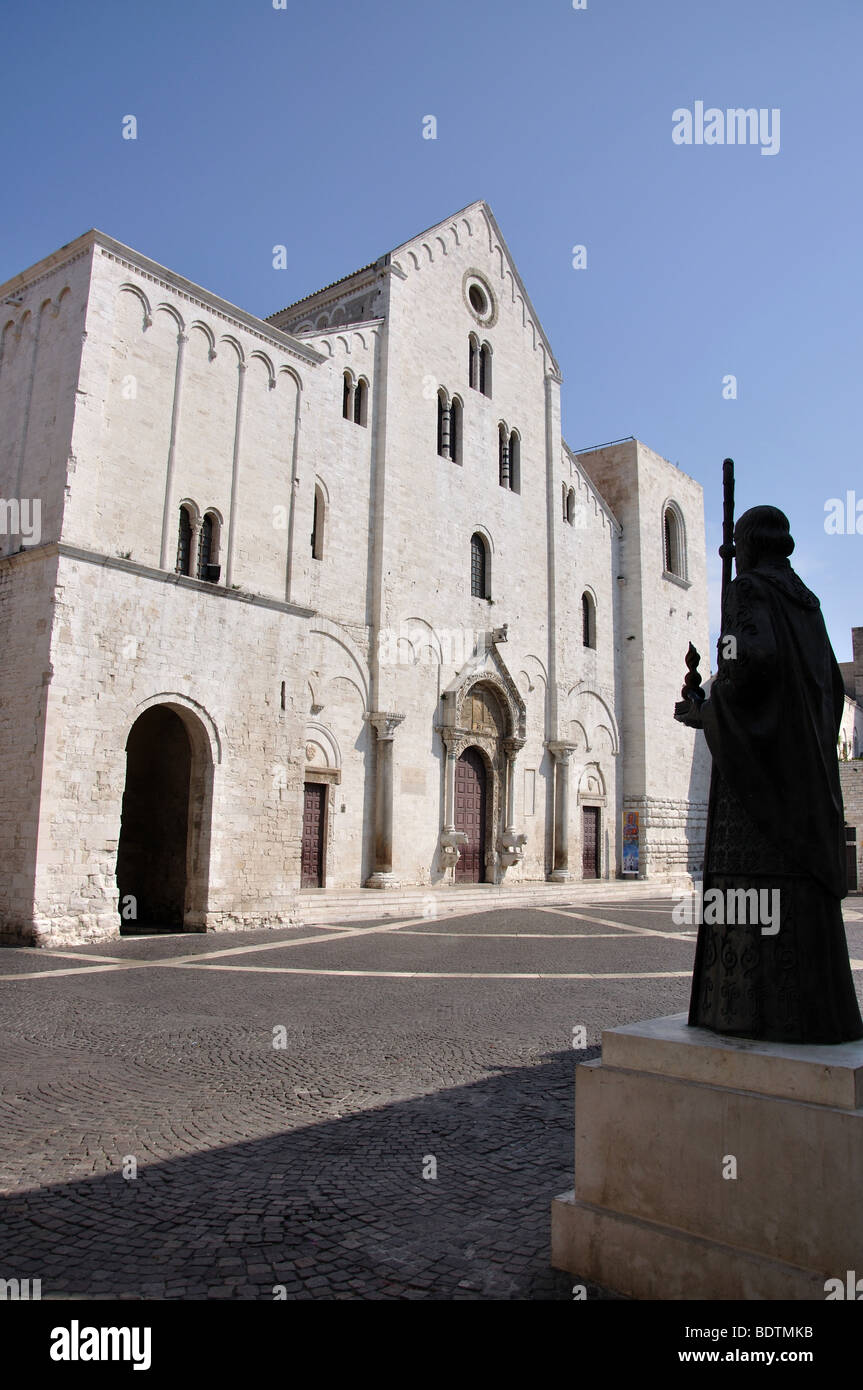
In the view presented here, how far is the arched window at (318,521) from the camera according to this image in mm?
19297

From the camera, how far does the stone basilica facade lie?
13.3 m

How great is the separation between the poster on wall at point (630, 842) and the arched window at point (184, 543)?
56.7 feet

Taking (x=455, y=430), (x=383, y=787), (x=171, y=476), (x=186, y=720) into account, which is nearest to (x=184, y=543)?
(x=171, y=476)

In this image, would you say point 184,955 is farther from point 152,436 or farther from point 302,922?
point 152,436

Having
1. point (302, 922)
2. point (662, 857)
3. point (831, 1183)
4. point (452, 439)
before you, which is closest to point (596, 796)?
point (662, 857)

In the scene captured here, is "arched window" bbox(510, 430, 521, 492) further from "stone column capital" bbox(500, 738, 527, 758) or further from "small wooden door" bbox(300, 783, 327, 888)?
"small wooden door" bbox(300, 783, 327, 888)

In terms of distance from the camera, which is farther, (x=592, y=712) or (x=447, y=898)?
(x=592, y=712)

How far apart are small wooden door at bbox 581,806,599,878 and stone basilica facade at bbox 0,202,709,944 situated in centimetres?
13

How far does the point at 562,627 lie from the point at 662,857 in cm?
813

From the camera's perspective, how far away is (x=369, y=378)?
68.1 feet

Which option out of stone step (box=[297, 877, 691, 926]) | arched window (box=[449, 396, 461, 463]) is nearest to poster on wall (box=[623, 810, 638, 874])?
stone step (box=[297, 877, 691, 926])

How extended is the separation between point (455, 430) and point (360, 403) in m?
3.40

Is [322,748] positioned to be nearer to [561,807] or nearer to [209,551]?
[209,551]

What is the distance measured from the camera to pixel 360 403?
20719mm
